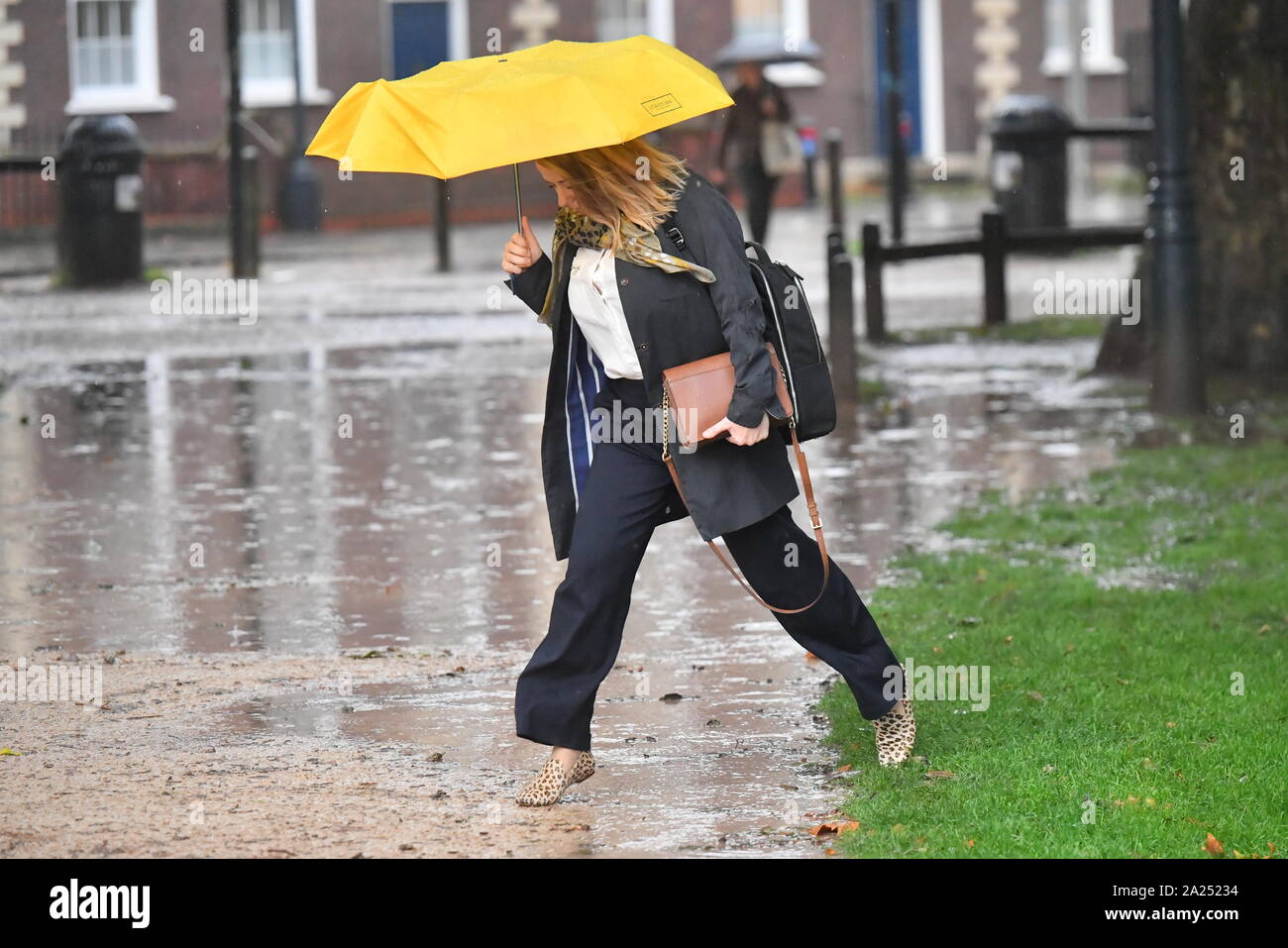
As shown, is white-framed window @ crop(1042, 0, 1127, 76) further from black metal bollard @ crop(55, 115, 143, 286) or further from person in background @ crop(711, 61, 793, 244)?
black metal bollard @ crop(55, 115, 143, 286)

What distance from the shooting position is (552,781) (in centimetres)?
565

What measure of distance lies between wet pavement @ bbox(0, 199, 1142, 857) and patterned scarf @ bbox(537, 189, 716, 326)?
1.40 metres

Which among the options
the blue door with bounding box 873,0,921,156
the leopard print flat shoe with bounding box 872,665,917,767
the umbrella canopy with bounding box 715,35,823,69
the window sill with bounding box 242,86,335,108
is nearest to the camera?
the leopard print flat shoe with bounding box 872,665,917,767

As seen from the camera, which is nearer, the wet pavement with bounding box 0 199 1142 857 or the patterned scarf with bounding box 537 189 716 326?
the patterned scarf with bounding box 537 189 716 326

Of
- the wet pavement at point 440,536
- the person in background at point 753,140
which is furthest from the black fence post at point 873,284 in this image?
the person in background at point 753,140

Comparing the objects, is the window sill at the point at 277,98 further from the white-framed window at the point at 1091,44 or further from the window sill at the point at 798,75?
the white-framed window at the point at 1091,44

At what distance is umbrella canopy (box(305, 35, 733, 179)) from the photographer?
17.4ft

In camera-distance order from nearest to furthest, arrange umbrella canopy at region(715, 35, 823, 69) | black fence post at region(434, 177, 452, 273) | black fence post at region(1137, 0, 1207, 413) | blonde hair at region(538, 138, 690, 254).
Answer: blonde hair at region(538, 138, 690, 254) < black fence post at region(1137, 0, 1207, 413) < black fence post at region(434, 177, 452, 273) < umbrella canopy at region(715, 35, 823, 69)

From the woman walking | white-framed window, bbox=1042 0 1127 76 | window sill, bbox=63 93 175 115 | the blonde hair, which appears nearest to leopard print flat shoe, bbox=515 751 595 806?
the woman walking

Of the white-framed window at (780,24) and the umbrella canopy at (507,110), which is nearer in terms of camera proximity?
the umbrella canopy at (507,110)

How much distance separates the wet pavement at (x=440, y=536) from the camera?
617 cm

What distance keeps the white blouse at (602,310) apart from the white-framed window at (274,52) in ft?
91.5

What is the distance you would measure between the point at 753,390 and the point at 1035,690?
5.87 ft

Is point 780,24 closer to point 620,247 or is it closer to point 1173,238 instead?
point 1173,238
